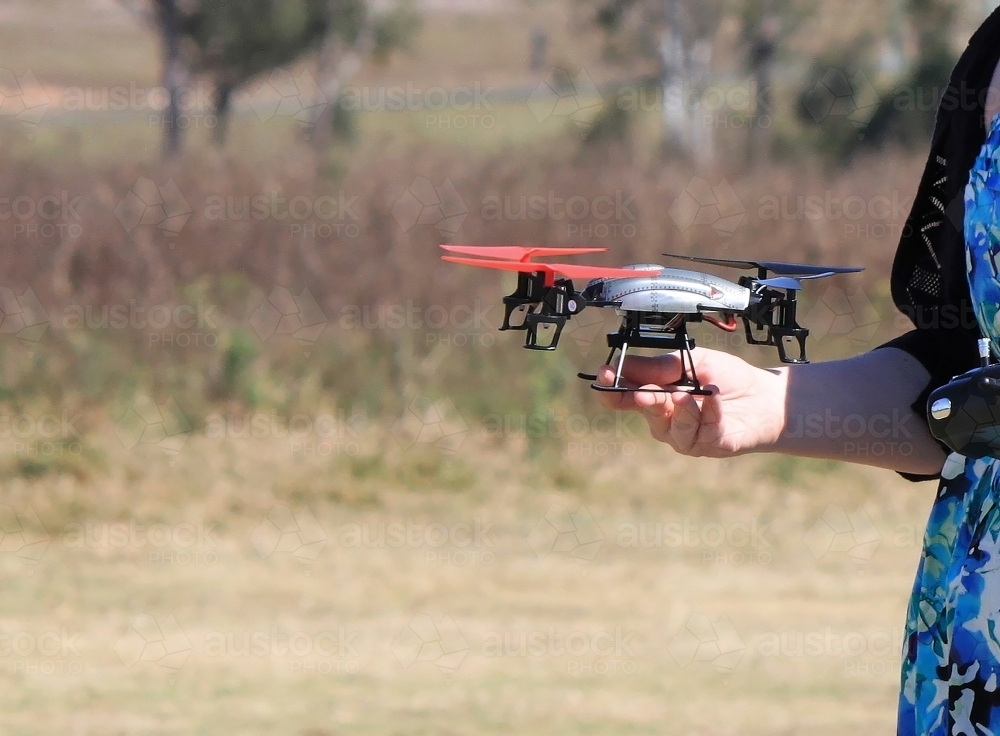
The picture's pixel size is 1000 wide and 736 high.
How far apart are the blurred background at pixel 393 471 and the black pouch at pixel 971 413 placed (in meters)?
0.47

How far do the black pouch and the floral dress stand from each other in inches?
10.8

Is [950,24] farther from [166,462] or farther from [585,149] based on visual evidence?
[166,462]

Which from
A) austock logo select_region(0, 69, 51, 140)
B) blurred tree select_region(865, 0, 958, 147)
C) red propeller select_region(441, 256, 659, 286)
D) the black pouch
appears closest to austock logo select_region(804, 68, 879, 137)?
blurred tree select_region(865, 0, 958, 147)

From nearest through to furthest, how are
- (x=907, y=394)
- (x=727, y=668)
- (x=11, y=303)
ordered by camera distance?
(x=907, y=394), (x=727, y=668), (x=11, y=303)

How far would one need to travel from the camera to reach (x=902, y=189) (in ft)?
39.0

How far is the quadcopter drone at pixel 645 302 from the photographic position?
1446 millimetres

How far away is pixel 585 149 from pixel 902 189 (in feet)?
9.87

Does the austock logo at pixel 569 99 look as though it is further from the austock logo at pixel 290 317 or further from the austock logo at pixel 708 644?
the austock logo at pixel 708 644

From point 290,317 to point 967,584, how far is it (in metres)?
7.74

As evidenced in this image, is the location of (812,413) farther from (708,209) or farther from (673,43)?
(673,43)

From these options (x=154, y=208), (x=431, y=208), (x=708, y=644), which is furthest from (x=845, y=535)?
(x=154, y=208)

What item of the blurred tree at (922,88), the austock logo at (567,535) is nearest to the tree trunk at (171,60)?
the austock logo at (567,535)

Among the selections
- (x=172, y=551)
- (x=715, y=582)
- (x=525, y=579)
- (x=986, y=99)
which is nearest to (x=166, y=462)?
(x=172, y=551)

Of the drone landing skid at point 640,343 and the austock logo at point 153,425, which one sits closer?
the drone landing skid at point 640,343
